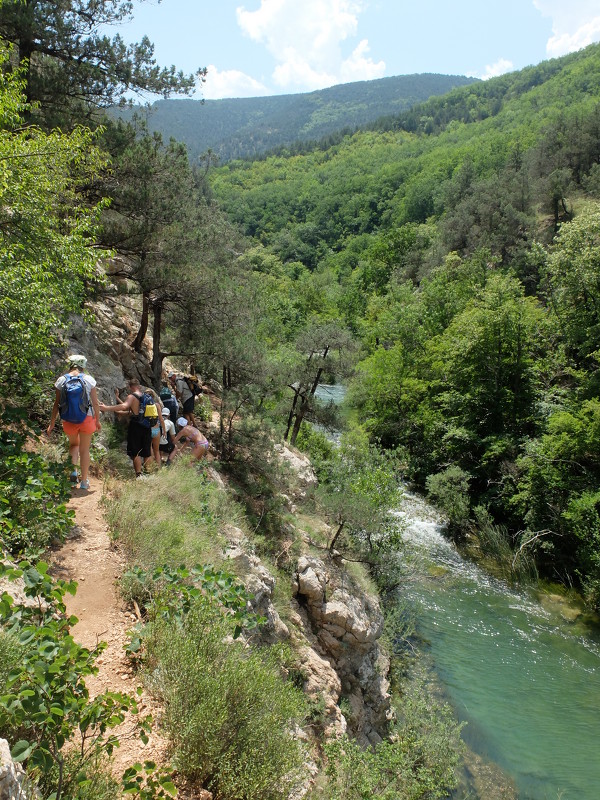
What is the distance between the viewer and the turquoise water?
9.96 m

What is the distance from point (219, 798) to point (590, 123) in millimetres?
56553

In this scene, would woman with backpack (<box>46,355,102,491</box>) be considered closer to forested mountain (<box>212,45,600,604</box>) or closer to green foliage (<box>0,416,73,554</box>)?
green foliage (<box>0,416,73,554</box>)

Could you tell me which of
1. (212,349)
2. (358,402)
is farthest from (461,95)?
(212,349)

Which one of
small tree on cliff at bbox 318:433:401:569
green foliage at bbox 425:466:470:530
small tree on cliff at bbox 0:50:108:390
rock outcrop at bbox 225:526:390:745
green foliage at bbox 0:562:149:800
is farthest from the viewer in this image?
green foliage at bbox 425:466:470:530

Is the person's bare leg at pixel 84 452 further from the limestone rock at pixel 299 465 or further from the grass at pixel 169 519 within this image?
the limestone rock at pixel 299 465

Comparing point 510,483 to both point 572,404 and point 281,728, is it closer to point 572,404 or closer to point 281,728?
point 572,404

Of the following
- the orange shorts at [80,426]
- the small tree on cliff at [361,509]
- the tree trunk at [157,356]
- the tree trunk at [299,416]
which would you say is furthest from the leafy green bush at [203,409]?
the orange shorts at [80,426]

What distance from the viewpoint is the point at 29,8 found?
8891mm

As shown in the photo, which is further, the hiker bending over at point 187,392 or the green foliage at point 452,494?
the green foliage at point 452,494

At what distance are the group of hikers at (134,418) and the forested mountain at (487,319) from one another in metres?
11.9

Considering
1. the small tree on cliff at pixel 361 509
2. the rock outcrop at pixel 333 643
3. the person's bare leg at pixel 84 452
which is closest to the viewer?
the person's bare leg at pixel 84 452

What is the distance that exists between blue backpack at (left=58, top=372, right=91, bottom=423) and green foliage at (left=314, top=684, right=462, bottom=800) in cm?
537

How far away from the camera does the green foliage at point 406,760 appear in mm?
6039

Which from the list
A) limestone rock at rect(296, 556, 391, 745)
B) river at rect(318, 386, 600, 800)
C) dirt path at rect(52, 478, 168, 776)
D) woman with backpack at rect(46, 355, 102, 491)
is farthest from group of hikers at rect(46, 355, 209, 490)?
river at rect(318, 386, 600, 800)
